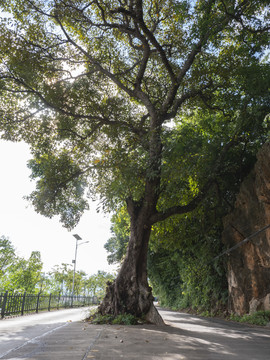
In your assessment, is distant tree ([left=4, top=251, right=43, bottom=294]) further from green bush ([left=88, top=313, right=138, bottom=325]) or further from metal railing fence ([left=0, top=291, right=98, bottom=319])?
green bush ([left=88, top=313, right=138, bottom=325])

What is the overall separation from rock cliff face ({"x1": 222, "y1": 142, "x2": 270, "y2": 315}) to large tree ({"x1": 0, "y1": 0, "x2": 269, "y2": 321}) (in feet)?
5.50

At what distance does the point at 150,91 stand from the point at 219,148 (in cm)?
448

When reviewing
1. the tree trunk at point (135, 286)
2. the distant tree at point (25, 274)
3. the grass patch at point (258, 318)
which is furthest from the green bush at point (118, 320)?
the distant tree at point (25, 274)

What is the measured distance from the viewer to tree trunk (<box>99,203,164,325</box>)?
313 inches

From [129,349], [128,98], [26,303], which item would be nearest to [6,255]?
[26,303]

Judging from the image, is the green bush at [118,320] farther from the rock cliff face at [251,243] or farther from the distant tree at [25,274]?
the distant tree at [25,274]

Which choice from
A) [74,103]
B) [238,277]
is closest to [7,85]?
[74,103]

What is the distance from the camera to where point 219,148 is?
1043 centimetres

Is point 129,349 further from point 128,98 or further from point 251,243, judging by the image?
point 128,98

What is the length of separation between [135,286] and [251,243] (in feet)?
17.3

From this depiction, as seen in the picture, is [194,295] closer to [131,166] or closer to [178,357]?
[131,166]

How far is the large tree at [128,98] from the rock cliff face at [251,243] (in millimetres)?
1676

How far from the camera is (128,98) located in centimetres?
1273

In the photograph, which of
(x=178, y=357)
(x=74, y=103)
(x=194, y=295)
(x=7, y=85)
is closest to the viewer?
(x=178, y=357)
